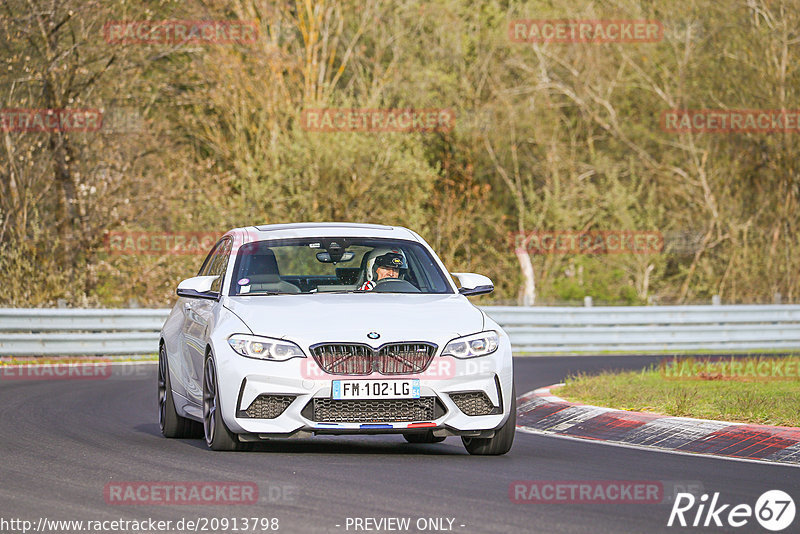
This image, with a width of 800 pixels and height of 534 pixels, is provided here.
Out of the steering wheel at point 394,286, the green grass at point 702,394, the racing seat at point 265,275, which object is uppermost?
the racing seat at point 265,275

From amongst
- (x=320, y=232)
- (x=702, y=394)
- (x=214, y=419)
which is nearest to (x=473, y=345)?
(x=214, y=419)

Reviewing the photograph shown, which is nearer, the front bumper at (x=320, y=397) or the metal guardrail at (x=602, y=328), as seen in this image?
the front bumper at (x=320, y=397)

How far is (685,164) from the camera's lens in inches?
1577

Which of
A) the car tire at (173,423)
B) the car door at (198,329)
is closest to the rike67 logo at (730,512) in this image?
the car door at (198,329)

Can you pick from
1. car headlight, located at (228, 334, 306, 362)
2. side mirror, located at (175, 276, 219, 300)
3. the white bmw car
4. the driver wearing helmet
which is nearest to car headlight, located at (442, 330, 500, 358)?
the white bmw car

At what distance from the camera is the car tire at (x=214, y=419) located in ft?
31.7

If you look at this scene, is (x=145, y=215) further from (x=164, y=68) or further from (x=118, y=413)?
(x=118, y=413)

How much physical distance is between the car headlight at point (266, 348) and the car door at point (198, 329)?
1.95 ft

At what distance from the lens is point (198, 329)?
34.5 ft

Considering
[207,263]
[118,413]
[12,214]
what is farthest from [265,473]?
[12,214]

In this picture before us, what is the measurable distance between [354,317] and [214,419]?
3.89ft

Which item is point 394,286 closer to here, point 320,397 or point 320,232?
point 320,232

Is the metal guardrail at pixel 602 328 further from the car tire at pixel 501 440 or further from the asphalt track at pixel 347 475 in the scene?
the car tire at pixel 501 440

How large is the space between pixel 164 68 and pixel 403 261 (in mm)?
21845
